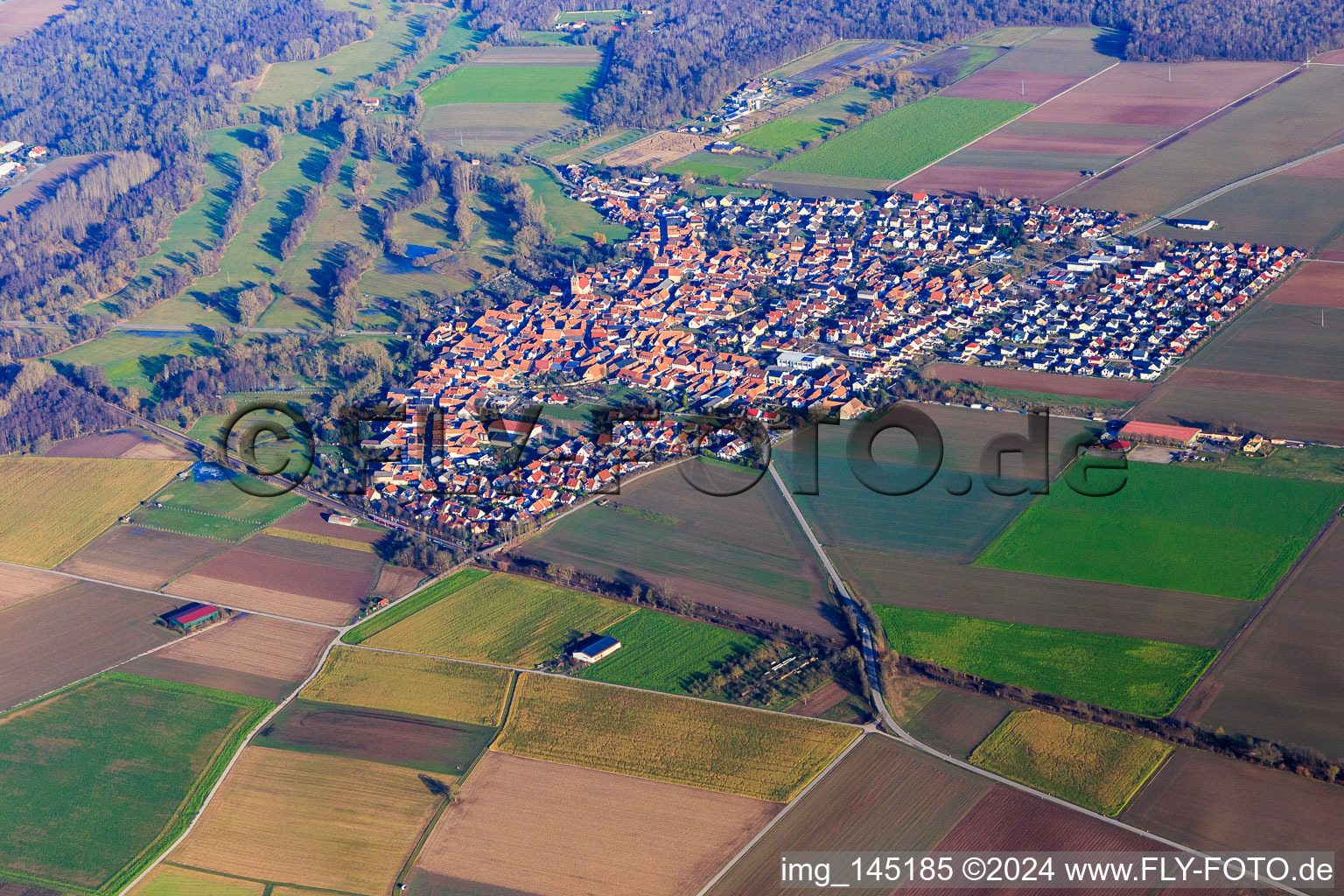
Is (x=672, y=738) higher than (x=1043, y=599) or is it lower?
lower

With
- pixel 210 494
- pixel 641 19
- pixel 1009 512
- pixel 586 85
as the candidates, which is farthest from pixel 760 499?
pixel 641 19

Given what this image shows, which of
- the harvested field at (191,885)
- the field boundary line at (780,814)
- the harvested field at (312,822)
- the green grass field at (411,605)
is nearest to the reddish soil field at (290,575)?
the green grass field at (411,605)

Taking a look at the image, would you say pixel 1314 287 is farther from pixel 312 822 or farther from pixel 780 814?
pixel 312 822

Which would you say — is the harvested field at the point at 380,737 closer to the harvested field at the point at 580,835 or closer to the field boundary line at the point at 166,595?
the harvested field at the point at 580,835

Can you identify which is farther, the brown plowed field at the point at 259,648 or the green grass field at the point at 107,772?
the brown plowed field at the point at 259,648

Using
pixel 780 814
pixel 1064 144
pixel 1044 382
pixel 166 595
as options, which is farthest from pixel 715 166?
pixel 780 814

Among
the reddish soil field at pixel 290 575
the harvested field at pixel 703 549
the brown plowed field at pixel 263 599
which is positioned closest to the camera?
the harvested field at pixel 703 549

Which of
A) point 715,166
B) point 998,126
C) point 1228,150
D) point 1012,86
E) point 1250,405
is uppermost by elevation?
point 1012,86
